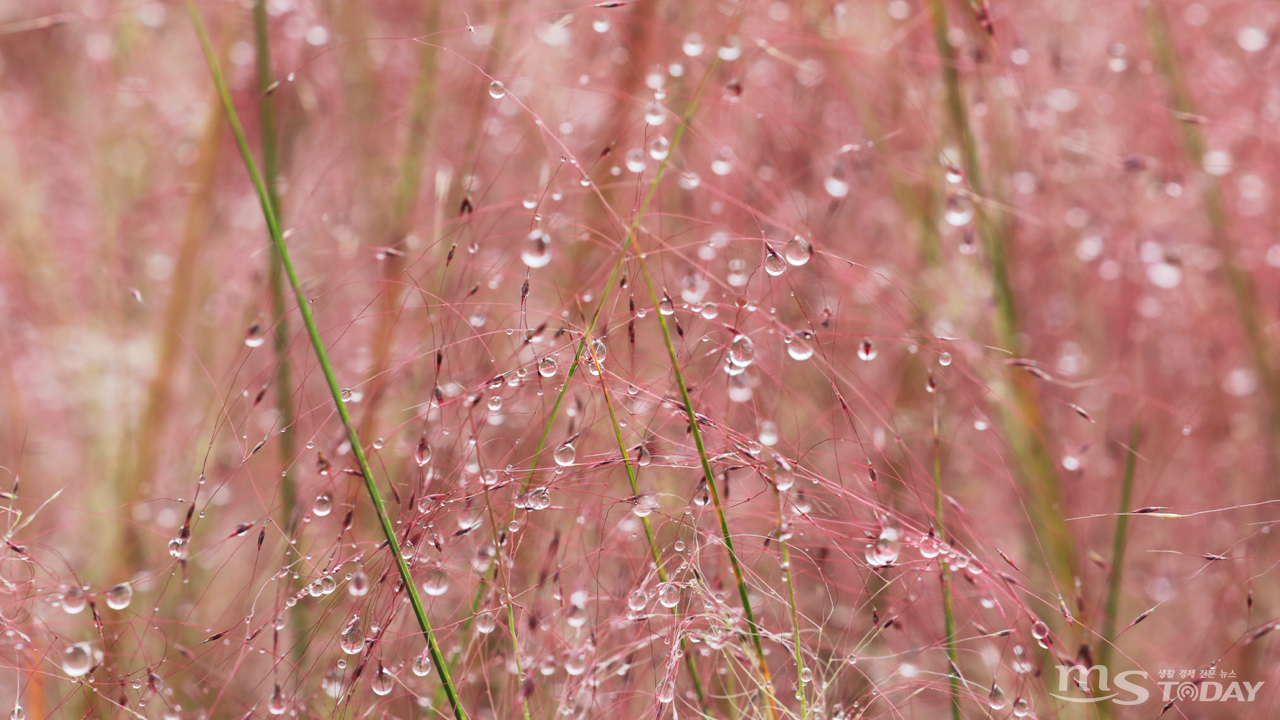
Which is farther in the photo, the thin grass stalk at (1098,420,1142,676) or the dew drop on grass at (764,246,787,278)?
the thin grass stalk at (1098,420,1142,676)

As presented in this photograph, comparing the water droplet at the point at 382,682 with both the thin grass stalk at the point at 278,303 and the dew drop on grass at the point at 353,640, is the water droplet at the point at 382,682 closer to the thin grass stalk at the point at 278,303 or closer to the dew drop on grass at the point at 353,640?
the dew drop on grass at the point at 353,640

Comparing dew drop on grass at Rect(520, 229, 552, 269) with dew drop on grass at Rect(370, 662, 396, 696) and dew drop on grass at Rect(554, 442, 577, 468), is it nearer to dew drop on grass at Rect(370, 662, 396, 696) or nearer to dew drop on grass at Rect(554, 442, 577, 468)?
dew drop on grass at Rect(554, 442, 577, 468)

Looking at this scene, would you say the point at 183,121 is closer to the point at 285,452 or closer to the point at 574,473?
the point at 285,452

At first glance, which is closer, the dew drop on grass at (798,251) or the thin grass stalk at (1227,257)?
the dew drop on grass at (798,251)

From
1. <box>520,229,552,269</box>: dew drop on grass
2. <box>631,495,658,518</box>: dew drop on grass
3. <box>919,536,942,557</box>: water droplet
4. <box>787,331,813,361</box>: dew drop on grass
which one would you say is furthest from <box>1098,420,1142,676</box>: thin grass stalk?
<box>520,229,552,269</box>: dew drop on grass

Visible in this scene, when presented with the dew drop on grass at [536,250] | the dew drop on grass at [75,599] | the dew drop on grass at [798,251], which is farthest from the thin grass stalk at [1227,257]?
the dew drop on grass at [75,599]

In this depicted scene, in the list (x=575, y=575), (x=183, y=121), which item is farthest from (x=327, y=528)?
(x=183, y=121)

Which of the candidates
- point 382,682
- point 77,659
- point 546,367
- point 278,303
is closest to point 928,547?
point 546,367
